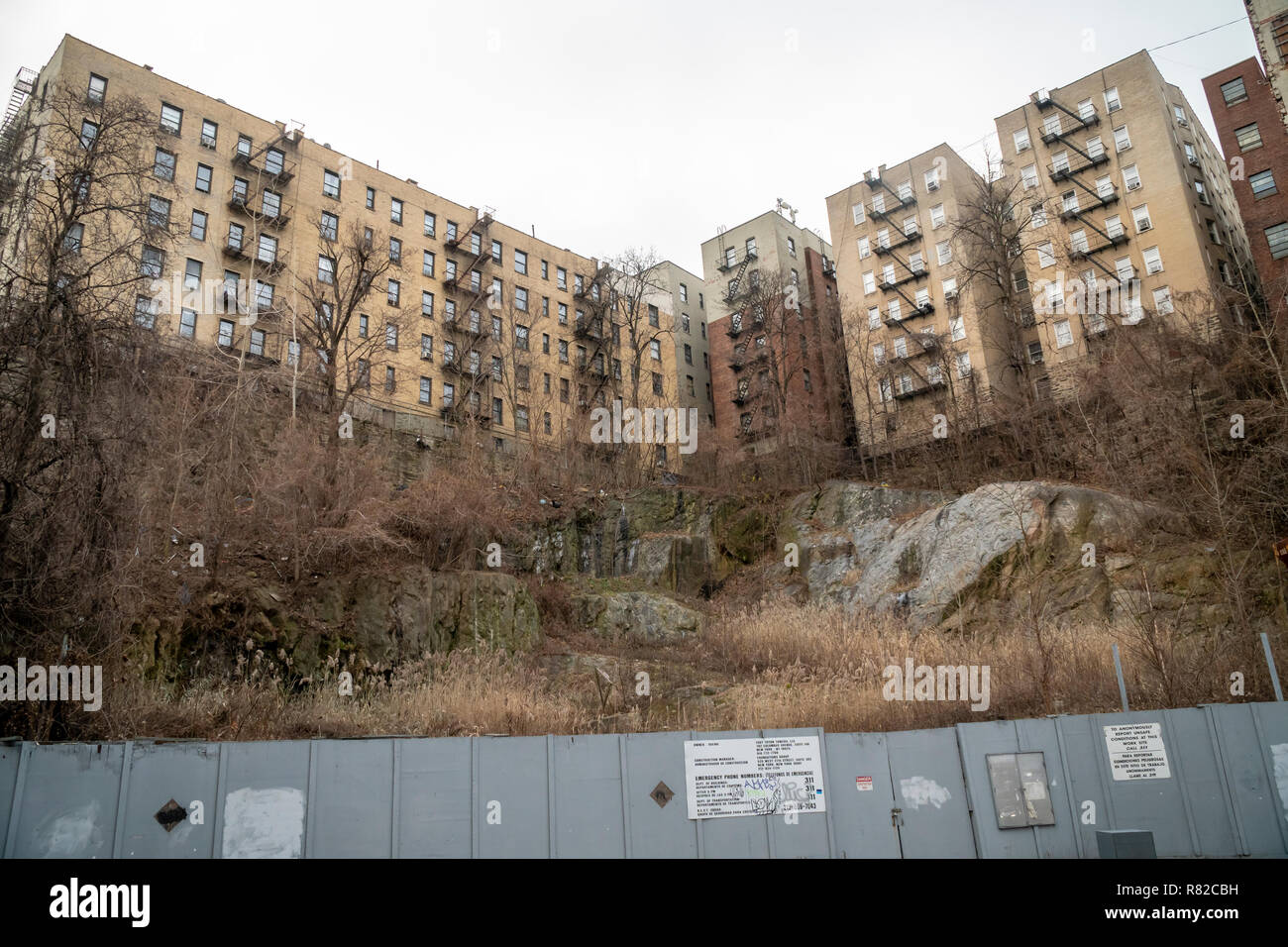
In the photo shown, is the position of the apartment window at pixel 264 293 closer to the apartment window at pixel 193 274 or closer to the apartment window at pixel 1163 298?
the apartment window at pixel 193 274

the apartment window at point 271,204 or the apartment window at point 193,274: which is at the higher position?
the apartment window at point 271,204

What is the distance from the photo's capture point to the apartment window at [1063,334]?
45188mm

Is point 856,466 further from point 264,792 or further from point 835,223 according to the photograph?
point 264,792

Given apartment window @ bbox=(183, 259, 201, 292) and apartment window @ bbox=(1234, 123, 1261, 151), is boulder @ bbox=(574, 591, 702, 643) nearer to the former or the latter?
apartment window @ bbox=(183, 259, 201, 292)

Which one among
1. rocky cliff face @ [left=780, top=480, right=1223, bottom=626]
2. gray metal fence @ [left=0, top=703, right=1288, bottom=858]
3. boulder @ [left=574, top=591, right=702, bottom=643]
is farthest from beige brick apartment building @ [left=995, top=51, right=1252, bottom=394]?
gray metal fence @ [left=0, top=703, right=1288, bottom=858]

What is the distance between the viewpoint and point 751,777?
12.2m

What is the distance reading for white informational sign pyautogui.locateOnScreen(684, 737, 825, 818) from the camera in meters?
12.1

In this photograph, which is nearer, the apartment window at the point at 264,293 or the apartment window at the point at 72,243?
the apartment window at the point at 72,243

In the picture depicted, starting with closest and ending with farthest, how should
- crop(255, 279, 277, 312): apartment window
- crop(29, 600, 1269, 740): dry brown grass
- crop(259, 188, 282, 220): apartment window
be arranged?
crop(29, 600, 1269, 740): dry brown grass
crop(255, 279, 277, 312): apartment window
crop(259, 188, 282, 220): apartment window

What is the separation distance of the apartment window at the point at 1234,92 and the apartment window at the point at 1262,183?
410 cm

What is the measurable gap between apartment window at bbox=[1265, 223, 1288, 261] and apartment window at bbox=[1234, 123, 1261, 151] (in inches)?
183

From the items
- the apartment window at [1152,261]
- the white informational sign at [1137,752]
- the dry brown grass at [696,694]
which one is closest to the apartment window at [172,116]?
the dry brown grass at [696,694]

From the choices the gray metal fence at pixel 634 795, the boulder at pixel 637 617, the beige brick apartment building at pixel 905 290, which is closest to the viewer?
the gray metal fence at pixel 634 795

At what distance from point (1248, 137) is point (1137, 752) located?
41.2m
